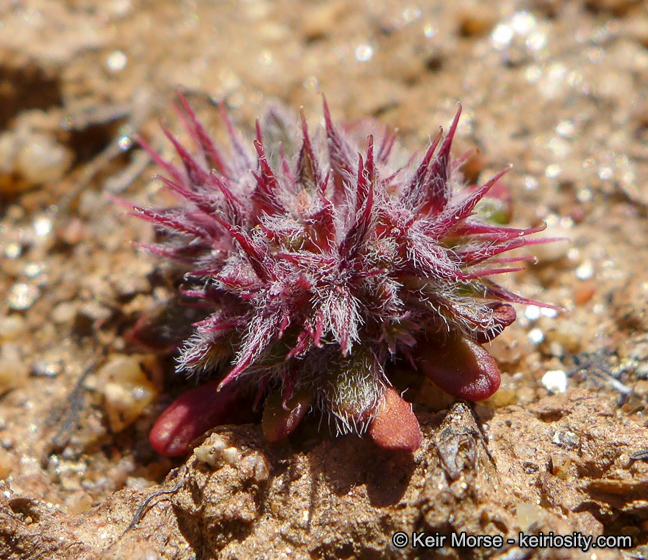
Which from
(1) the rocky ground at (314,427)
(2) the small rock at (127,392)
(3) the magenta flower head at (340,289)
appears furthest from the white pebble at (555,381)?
(2) the small rock at (127,392)

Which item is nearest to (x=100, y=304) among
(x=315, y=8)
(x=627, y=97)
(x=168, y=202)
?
(x=168, y=202)

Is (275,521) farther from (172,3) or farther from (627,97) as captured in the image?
(172,3)

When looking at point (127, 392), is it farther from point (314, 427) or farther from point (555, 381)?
point (555, 381)

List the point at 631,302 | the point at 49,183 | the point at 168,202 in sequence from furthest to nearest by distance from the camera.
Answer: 1. the point at 49,183
2. the point at 168,202
3. the point at 631,302

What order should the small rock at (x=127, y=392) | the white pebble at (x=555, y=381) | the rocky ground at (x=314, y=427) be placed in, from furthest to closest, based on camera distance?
the small rock at (x=127, y=392) < the white pebble at (x=555, y=381) < the rocky ground at (x=314, y=427)

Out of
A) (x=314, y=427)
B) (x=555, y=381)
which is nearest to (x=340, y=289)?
(x=314, y=427)

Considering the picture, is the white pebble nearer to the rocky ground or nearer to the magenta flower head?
the rocky ground

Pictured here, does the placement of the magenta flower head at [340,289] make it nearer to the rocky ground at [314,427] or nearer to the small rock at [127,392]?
the rocky ground at [314,427]
